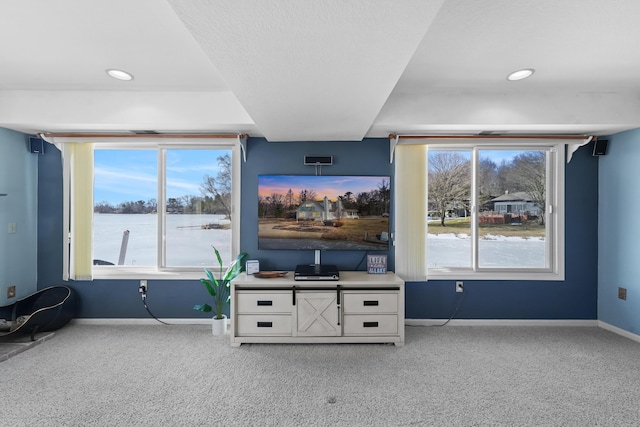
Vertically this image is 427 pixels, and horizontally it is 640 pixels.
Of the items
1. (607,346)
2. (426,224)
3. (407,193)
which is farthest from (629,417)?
(407,193)

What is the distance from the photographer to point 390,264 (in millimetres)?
3660

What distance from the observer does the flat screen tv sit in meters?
3.58

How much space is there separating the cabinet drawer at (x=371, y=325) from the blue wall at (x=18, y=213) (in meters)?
3.52

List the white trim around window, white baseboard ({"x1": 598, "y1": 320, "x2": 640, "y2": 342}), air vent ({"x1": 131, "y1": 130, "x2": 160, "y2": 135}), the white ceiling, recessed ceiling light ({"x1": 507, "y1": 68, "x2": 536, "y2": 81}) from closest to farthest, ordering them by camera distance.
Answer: the white ceiling → recessed ceiling light ({"x1": 507, "y1": 68, "x2": 536, "y2": 81}) → white baseboard ({"x1": 598, "y1": 320, "x2": 640, "y2": 342}) → air vent ({"x1": 131, "y1": 130, "x2": 160, "y2": 135}) → the white trim around window

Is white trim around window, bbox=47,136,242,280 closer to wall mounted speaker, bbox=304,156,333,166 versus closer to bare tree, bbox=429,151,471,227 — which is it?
wall mounted speaker, bbox=304,156,333,166

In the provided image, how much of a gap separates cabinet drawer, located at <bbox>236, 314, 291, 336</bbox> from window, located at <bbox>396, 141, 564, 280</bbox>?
5.61ft

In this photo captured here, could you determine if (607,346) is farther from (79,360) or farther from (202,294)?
(79,360)

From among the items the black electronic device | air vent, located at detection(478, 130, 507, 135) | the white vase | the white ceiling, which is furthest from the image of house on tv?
air vent, located at detection(478, 130, 507, 135)

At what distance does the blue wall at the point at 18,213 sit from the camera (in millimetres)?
3299

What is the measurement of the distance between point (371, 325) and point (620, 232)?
2825mm

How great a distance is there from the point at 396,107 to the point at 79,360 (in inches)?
141

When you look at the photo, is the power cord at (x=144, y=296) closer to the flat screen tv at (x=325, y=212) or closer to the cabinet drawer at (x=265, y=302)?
the cabinet drawer at (x=265, y=302)

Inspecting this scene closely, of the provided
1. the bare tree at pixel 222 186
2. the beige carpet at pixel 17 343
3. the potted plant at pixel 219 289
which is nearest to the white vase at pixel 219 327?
the potted plant at pixel 219 289

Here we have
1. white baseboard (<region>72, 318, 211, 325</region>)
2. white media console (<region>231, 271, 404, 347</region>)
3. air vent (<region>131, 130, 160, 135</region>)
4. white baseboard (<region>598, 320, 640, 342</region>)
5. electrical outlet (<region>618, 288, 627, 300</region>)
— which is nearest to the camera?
white media console (<region>231, 271, 404, 347</region>)
